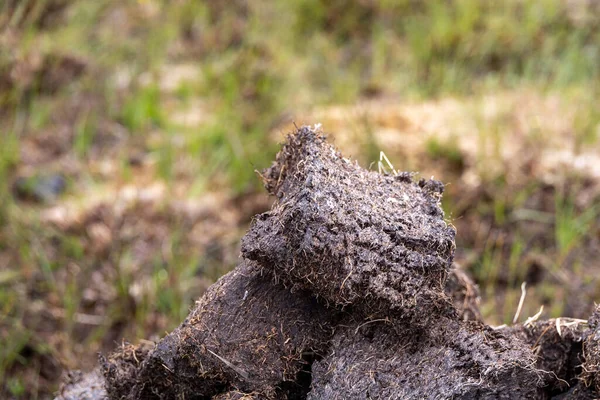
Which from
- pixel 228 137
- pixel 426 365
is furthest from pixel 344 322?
pixel 228 137

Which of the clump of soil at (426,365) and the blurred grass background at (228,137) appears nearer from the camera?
the clump of soil at (426,365)

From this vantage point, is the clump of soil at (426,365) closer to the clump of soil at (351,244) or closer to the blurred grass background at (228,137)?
the clump of soil at (351,244)

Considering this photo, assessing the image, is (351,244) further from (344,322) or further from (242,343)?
(242,343)

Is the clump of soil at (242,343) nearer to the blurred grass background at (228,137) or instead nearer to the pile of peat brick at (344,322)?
the pile of peat brick at (344,322)

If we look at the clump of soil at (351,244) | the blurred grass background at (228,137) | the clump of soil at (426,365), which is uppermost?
the blurred grass background at (228,137)

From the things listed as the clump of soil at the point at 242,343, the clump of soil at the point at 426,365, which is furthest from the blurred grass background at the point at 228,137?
the clump of soil at the point at 426,365

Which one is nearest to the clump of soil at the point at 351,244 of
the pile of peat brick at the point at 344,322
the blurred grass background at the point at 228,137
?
the pile of peat brick at the point at 344,322

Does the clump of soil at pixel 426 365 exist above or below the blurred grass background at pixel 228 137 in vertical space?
below
